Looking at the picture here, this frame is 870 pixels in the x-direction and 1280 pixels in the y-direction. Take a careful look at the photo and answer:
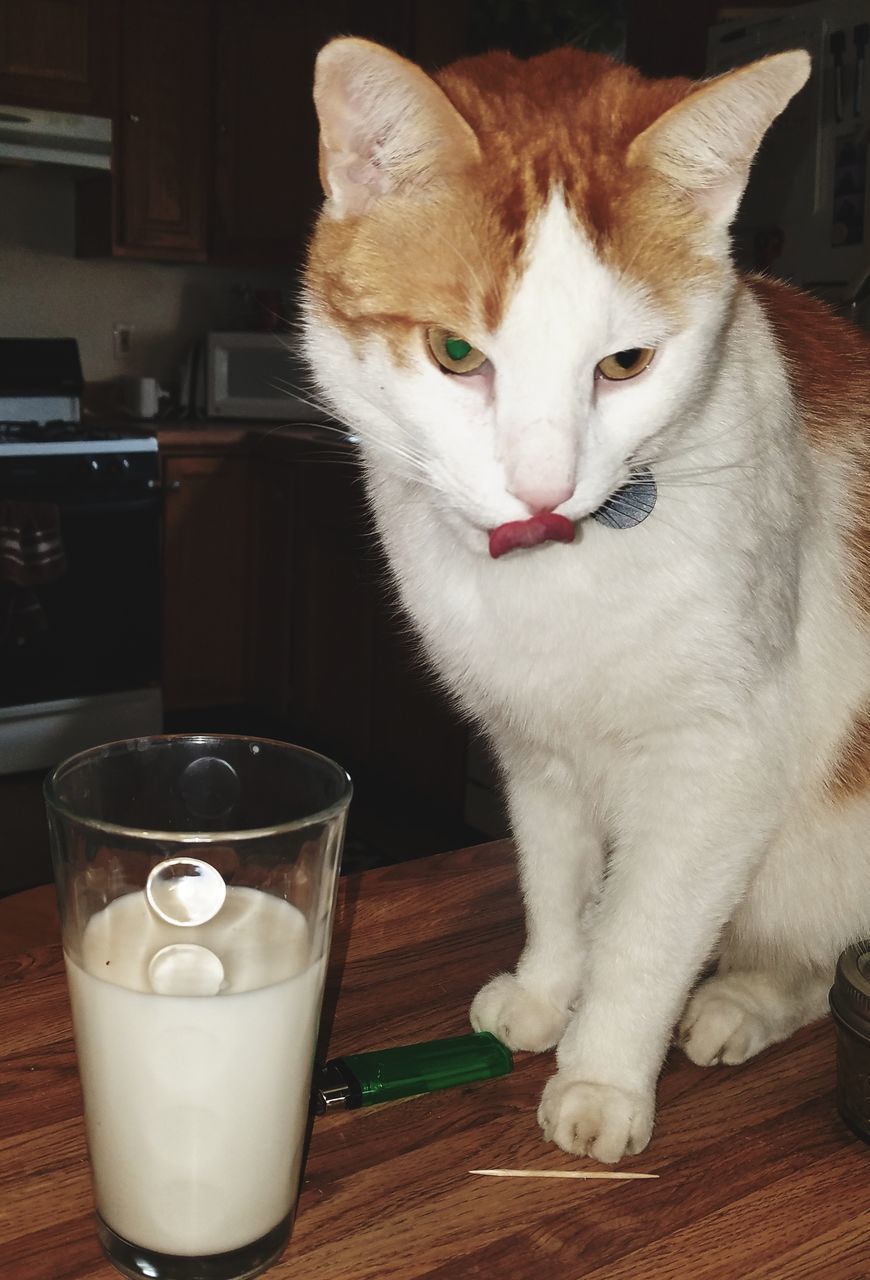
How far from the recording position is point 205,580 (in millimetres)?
3729

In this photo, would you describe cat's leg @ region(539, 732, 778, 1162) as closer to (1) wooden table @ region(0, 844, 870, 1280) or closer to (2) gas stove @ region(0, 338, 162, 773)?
(1) wooden table @ region(0, 844, 870, 1280)

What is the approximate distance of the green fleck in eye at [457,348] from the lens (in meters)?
0.73

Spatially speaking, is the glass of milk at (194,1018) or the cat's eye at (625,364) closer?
the glass of milk at (194,1018)

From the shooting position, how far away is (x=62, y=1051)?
0.75 meters

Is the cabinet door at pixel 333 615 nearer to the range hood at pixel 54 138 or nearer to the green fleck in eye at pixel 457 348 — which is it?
the range hood at pixel 54 138

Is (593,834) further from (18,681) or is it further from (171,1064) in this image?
(18,681)

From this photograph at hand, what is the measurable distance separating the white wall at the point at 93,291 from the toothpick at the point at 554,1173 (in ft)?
11.6

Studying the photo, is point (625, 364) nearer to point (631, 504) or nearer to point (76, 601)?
point (631, 504)

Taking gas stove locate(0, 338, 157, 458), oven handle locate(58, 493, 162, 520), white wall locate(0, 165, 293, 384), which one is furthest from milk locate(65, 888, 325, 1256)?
white wall locate(0, 165, 293, 384)

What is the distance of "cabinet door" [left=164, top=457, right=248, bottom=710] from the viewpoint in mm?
3617

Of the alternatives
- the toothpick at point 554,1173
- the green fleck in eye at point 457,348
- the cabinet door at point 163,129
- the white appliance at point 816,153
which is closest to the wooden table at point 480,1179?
the toothpick at point 554,1173

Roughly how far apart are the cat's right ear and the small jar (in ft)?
1.71

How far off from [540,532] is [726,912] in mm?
291

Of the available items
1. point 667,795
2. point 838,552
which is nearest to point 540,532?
point 667,795
